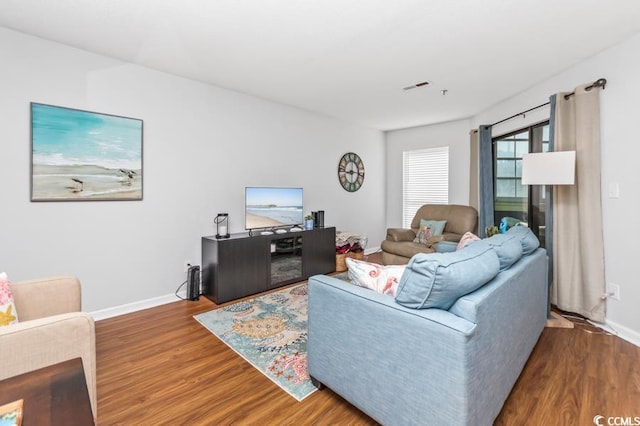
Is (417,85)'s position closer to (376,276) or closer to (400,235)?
(400,235)

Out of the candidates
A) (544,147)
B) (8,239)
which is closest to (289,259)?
(8,239)

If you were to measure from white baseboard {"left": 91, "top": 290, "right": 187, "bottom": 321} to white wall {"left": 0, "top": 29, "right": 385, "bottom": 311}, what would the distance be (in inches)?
1.8

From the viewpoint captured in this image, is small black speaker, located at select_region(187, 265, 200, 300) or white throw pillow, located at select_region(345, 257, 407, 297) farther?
small black speaker, located at select_region(187, 265, 200, 300)

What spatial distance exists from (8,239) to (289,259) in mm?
2637

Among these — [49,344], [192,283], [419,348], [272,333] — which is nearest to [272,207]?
[192,283]

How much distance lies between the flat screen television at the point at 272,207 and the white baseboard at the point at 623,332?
3.36 meters

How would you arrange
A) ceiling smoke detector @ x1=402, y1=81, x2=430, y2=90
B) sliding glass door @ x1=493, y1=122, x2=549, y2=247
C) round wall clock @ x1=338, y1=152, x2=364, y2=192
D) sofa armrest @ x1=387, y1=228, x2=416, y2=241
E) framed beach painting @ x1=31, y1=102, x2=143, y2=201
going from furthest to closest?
round wall clock @ x1=338, y1=152, x2=364, y2=192 < sofa armrest @ x1=387, y1=228, x2=416, y2=241 < sliding glass door @ x1=493, y1=122, x2=549, y2=247 < ceiling smoke detector @ x1=402, y1=81, x2=430, y2=90 < framed beach painting @ x1=31, y1=102, x2=143, y2=201

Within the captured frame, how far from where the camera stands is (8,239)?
2.50 m

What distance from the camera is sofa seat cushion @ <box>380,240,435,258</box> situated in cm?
420

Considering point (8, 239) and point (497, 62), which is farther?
point (497, 62)

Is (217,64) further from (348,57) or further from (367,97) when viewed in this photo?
(367,97)

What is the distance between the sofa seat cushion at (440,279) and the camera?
1.35 meters

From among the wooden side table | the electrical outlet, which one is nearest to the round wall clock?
the electrical outlet

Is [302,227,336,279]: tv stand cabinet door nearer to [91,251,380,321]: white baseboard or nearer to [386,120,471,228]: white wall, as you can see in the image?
[91,251,380,321]: white baseboard
